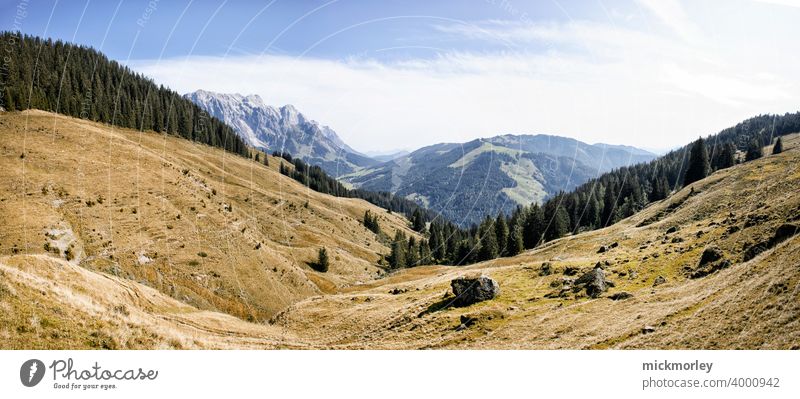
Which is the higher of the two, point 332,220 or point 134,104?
point 134,104

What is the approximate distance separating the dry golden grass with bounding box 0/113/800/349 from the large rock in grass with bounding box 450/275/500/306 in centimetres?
124

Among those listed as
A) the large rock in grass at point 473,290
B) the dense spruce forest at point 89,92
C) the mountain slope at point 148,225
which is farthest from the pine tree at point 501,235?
the dense spruce forest at point 89,92

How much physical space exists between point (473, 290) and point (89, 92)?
154535 mm

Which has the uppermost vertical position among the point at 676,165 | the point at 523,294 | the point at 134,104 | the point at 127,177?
the point at 134,104

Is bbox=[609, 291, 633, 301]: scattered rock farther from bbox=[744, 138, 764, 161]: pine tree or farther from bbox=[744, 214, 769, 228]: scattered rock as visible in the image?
bbox=[744, 138, 764, 161]: pine tree

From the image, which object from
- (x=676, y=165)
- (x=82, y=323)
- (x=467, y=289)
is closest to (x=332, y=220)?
(x=467, y=289)

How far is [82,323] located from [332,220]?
125m

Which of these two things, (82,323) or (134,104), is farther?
(134,104)

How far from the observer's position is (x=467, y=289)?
44562mm

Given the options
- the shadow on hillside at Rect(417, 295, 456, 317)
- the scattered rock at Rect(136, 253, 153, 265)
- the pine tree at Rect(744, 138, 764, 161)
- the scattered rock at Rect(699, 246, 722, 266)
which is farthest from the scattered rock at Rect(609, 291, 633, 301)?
the pine tree at Rect(744, 138, 764, 161)

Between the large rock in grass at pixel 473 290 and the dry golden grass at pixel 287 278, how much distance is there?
124 centimetres
